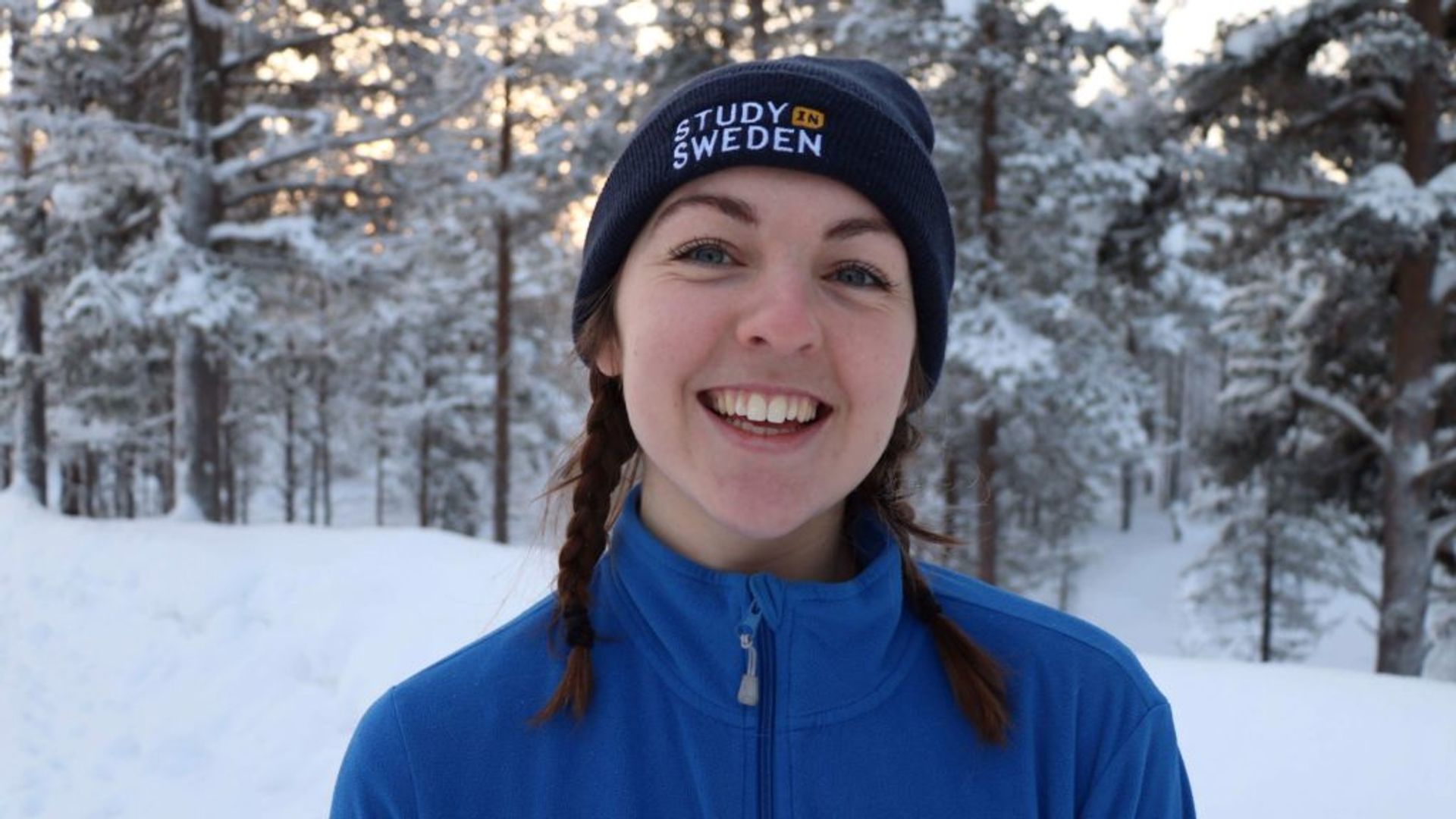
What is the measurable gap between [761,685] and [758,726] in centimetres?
6

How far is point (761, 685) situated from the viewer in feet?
4.64

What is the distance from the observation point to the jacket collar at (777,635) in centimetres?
141

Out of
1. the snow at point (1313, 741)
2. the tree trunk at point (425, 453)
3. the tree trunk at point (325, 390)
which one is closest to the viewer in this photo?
the snow at point (1313, 741)

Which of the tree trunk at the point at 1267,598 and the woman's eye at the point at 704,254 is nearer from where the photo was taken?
the woman's eye at the point at 704,254

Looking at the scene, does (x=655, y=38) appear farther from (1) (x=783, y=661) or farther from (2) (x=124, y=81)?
(1) (x=783, y=661)

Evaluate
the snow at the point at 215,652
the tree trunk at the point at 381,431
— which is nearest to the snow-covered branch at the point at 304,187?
the snow at the point at 215,652

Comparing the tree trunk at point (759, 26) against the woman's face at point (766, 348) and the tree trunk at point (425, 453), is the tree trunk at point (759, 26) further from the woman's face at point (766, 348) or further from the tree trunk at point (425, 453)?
the tree trunk at point (425, 453)

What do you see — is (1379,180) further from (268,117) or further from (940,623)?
(268,117)

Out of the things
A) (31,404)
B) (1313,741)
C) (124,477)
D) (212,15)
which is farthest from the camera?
(124,477)

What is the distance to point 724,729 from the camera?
1.40 metres

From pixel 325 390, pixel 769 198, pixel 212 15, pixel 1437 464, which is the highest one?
pixel 212 15

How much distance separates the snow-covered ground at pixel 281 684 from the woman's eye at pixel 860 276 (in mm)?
1151

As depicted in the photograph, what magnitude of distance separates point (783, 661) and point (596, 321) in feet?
2.22

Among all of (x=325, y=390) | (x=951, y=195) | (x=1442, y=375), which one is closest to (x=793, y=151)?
(x=1442, y=375)
